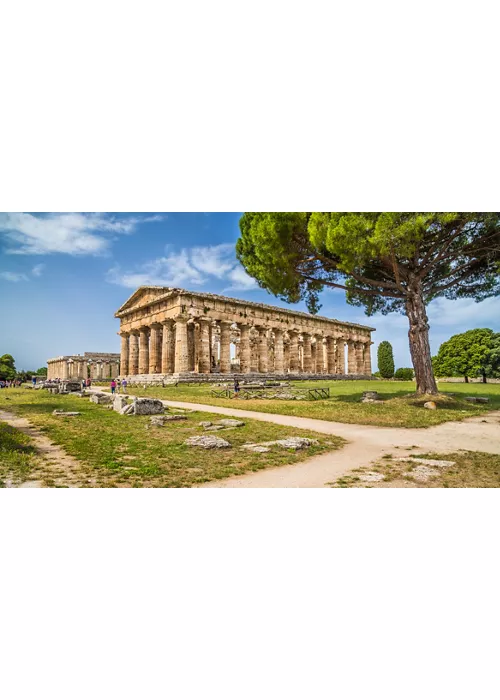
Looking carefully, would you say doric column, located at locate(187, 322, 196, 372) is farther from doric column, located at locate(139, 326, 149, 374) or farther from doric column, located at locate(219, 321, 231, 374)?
doric column, located at locate(139, 326, 149, 374)

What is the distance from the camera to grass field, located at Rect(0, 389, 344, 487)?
4363mm

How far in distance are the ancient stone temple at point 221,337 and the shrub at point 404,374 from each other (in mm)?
5615

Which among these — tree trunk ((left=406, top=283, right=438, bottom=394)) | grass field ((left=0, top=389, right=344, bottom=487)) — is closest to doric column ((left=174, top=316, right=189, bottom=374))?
tree trunk ((left=406, top=283, right=438, bottom=394))

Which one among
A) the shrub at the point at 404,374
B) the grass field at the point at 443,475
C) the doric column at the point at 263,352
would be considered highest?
the doric column at the point at 263,352

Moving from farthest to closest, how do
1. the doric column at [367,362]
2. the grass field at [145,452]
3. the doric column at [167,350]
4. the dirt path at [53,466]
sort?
1. the doric column at [367,362]
2. the doric column at [167,350]
3. the grass field at [145,452]
4. the dirt path at [53,466]

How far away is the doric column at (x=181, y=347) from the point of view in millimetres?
21172

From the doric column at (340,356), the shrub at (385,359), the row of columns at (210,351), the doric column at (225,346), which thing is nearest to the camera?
the shrub at (385,359)

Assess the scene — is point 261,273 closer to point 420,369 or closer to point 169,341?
point 420,369

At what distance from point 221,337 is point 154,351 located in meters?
4.56

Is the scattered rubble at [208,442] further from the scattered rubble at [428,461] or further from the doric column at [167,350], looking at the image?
the doric column at [167,350]

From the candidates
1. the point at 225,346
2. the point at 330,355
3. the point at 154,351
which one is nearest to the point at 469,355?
the point at 225,346

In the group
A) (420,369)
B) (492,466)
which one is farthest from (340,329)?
(492,466)

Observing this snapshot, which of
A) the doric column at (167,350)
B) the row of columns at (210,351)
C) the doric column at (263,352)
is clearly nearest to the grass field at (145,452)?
the row of columns at (210,351)

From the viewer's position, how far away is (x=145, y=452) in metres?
5.02
